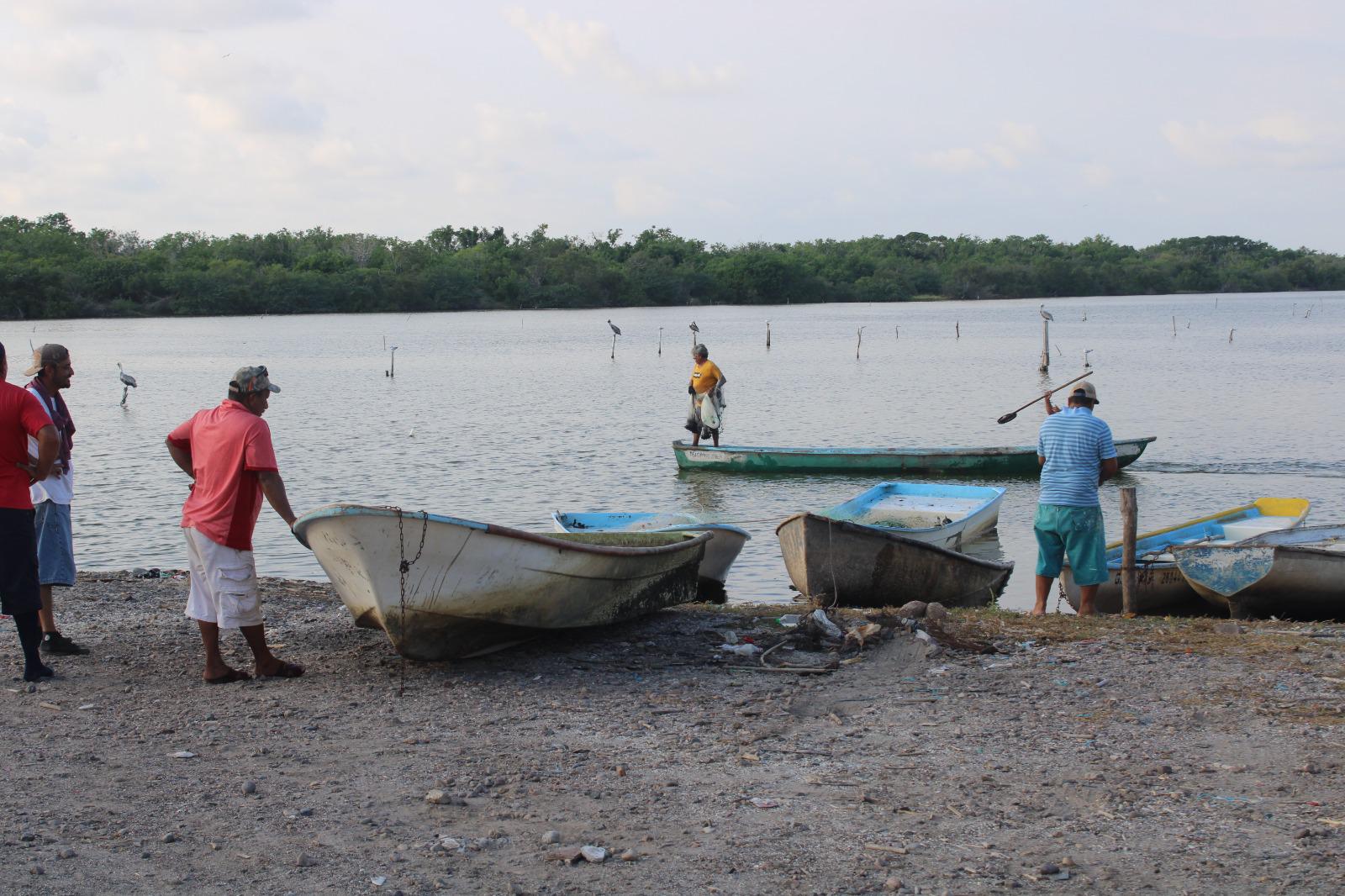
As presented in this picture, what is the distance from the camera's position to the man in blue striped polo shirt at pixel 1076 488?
8.86m

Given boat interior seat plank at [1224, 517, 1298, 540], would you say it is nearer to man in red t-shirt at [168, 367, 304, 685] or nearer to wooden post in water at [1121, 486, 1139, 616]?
wooden post in water at [1121, 486, 1139, 616]

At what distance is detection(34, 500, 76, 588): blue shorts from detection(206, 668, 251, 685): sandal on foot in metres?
1.26

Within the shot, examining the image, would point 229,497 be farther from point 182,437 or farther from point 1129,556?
point 1129,556

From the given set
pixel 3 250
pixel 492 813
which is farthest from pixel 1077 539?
pixel 3 250

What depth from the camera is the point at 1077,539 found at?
9125 mm

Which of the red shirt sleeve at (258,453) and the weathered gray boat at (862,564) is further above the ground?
the red shirt sleeve at (258,453)

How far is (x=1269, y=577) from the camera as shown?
9.55m

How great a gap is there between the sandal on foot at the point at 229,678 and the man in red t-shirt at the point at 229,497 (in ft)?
0.92

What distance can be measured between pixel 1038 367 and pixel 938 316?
58.7m

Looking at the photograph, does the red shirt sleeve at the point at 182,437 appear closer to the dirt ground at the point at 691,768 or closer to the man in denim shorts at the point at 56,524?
the man in denim shorts at the point at 56,524

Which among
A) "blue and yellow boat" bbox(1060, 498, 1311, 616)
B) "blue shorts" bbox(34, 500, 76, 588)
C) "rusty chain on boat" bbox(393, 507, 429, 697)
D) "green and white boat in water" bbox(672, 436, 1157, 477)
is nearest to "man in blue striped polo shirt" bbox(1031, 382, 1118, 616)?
"blue and yellow boat" bbox(1060, 498, 1311, 616)

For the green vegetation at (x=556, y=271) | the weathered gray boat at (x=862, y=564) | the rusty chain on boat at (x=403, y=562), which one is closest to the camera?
the rusty chain on boat at (x=403, y=562)

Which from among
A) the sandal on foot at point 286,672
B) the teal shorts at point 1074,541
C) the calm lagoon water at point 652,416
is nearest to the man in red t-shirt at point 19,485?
the sandal on foot at point 286,672

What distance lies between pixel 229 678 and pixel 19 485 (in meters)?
1.53
